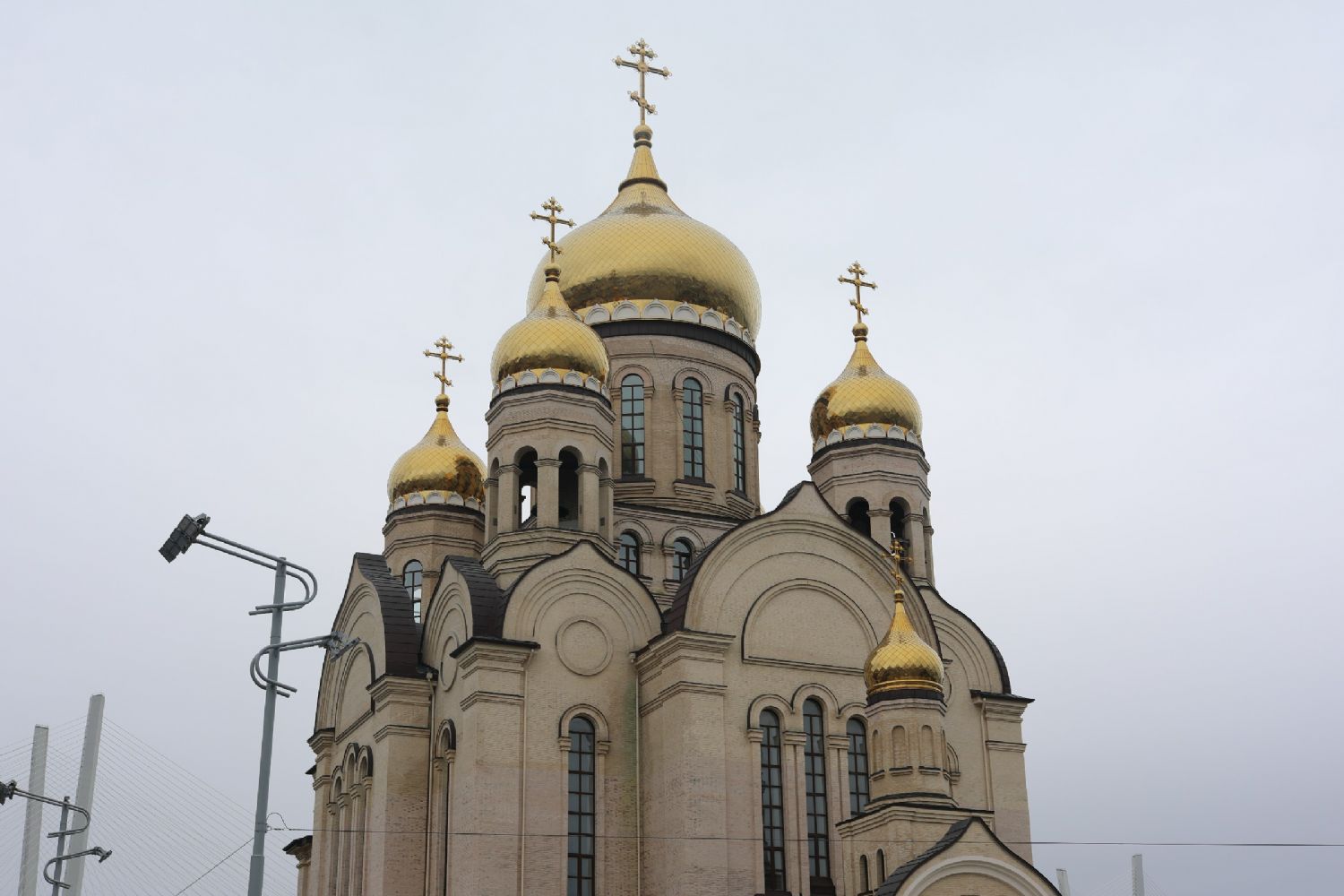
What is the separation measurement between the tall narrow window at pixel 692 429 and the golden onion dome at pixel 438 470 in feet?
12.1

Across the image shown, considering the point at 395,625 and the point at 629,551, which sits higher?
the point at 629,551

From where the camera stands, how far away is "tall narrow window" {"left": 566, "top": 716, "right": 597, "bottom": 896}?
62.3 feet

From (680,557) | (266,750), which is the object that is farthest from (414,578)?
(266,750)

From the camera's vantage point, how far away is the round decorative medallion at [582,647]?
1978 cm

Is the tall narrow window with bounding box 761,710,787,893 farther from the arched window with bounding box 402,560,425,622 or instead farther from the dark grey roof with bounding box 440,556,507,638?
the arched window with bounding box 402,560,425,622

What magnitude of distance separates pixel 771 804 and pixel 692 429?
23.0 ft

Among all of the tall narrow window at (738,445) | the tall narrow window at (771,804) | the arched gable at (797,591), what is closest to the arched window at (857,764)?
the arched gable at (797,591)

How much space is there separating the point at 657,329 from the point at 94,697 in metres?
9.96

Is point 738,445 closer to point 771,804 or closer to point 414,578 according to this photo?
point 414,578

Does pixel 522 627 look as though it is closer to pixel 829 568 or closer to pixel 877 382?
pixel 829 568

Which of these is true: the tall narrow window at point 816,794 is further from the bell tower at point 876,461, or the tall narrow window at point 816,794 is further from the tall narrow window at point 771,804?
the bell tower at point 876,461

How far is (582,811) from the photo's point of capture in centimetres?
1930

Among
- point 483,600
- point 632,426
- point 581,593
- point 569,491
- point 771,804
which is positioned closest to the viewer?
point 771,804

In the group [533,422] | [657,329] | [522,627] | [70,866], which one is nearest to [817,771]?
[522,627]
